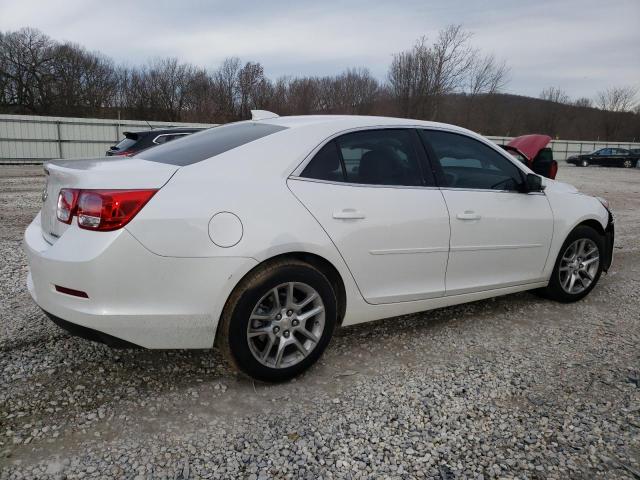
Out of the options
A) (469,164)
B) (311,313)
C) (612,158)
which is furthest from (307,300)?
(612,158)

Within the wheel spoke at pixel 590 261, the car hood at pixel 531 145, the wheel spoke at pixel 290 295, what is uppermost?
the car hood at pixel 531 145

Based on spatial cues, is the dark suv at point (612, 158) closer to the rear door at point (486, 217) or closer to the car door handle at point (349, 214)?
the rear door at point (486, 217)

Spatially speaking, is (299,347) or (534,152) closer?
(299,347)

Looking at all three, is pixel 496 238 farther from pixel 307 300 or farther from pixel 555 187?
pixel 307 300

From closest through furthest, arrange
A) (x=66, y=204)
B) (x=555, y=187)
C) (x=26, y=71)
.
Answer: (x=66, y=204)
(x=555, y=187)
(x=26, y=71)

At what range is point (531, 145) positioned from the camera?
24.2ft

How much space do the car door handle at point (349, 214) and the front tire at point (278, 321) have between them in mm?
347

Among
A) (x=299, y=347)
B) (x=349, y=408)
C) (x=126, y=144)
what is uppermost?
(x=126, y=144)

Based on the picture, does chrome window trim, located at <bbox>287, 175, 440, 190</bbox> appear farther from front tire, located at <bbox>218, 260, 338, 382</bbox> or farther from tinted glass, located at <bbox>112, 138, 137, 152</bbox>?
tinted glass, located at <bbox>112, 138, 137, 152</bbox>

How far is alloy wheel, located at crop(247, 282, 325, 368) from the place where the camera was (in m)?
2.74

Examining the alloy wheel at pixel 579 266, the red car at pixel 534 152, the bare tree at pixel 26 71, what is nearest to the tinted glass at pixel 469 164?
the alloy wheel at pixel 579 266

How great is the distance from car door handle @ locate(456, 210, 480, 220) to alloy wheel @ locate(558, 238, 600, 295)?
127 centimetres

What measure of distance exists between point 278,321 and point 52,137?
22.8 meters

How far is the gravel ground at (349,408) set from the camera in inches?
86.9
